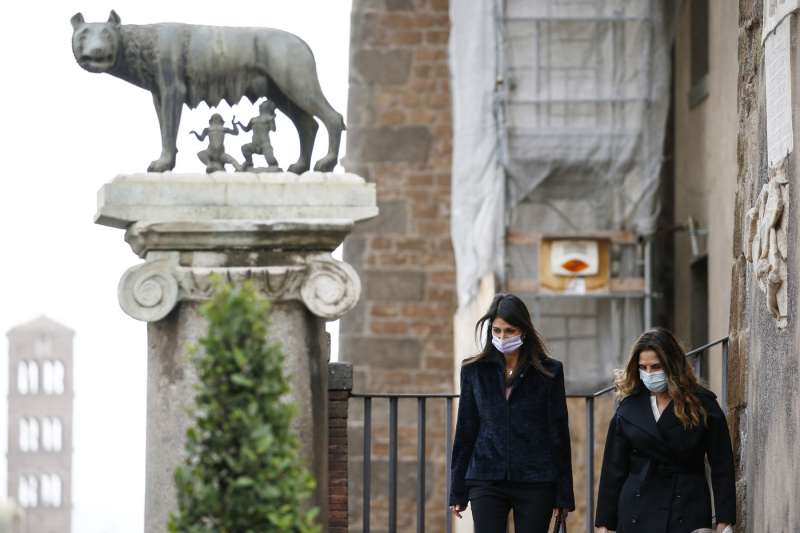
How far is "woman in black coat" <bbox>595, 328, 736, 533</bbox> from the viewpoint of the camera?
34.0ft

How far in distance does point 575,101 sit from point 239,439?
1223cm

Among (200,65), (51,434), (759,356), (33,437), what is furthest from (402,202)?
(51,434)

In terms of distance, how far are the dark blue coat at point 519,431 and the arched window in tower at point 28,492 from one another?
7775cm

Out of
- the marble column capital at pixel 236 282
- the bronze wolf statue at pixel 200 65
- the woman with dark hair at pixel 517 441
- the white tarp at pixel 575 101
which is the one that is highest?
the white tarp at pixel 575 101

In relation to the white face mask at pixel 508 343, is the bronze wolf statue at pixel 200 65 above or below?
above

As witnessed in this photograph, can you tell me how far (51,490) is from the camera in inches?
3568

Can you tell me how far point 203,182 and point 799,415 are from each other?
3.18 meters

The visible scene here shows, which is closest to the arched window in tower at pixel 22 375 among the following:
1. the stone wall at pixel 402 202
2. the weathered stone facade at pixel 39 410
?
the weathered stone facade at pixel 39 410

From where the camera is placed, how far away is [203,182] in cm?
1123

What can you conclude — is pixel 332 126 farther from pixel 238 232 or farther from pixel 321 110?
pixel 238 232

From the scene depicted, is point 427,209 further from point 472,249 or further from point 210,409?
point 210,409

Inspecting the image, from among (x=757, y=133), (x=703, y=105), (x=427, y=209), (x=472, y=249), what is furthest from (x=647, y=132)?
(x=757, y=133)

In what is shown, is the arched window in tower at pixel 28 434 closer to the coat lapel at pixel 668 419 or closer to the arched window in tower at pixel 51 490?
the arched window in tower at pixel 51 490

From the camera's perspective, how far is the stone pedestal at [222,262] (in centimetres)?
1112
